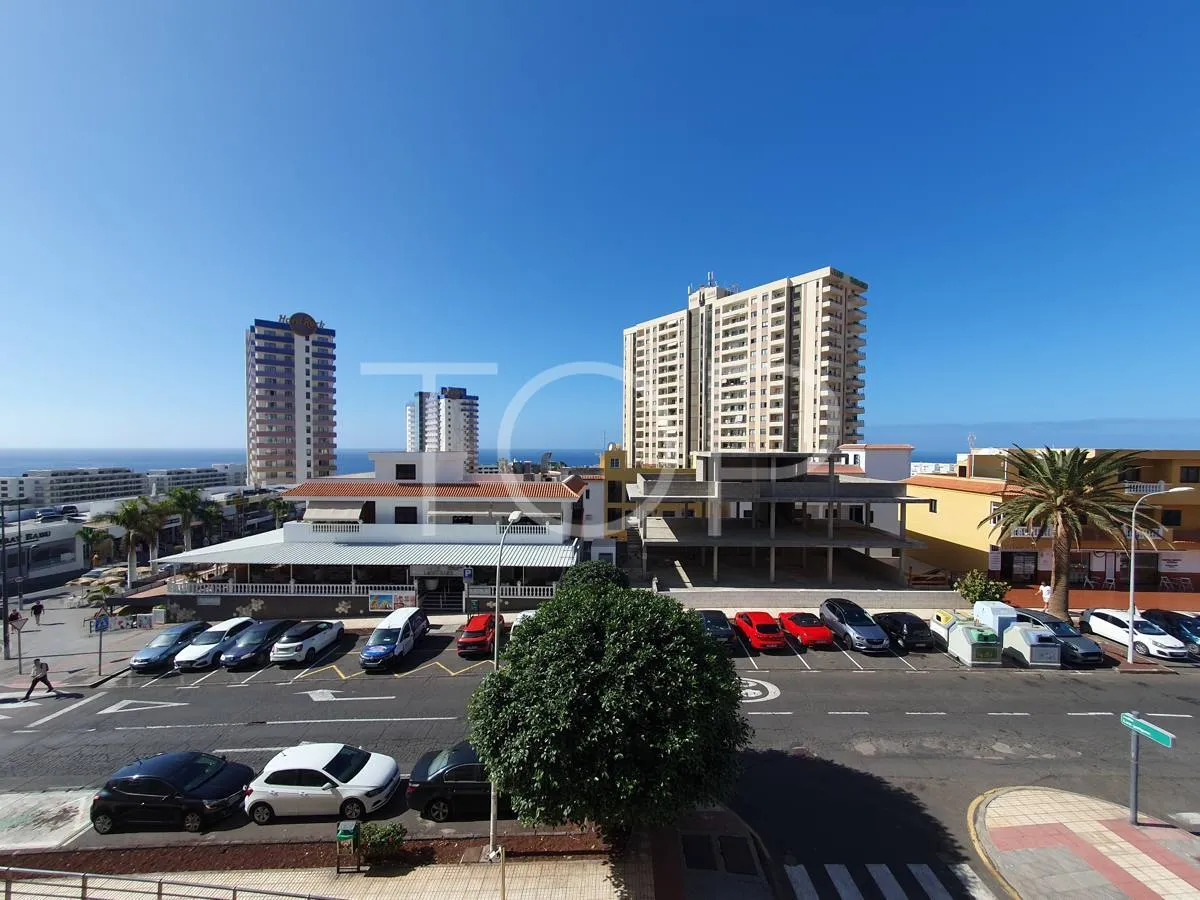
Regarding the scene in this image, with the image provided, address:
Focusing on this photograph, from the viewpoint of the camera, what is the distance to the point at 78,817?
11352 mm

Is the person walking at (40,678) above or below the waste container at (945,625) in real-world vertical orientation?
below

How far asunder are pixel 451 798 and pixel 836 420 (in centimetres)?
7226

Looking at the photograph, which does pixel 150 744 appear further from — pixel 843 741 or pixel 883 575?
pixel 883 575

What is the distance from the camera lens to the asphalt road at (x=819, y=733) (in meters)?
10.9

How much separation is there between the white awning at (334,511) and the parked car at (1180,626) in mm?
38211

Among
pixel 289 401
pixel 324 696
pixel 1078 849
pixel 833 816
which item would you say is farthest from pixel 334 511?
pixel 289 401

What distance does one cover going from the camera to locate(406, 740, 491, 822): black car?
10992 millimetres

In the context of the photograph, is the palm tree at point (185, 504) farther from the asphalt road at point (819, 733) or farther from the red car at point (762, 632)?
the red car at point (762, 632)

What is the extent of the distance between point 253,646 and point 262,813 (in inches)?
453

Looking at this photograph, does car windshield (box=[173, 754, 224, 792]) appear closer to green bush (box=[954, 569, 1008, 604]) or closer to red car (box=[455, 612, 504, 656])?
red car (box=[455, 612, 504, 656])

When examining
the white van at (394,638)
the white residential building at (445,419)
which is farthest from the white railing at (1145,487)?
the white residential building at (445,419)

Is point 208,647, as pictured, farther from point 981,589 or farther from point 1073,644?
point 981,589

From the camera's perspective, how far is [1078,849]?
9.87 meters

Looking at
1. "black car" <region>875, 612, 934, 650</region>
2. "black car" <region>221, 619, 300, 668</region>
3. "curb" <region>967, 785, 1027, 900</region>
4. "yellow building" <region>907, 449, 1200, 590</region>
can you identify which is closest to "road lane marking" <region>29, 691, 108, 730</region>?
"black car" <region>221, 619, 300, 668</region>
